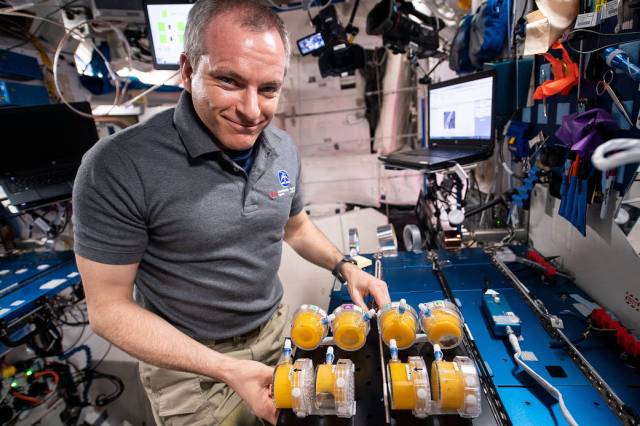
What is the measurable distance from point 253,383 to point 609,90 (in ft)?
4.96

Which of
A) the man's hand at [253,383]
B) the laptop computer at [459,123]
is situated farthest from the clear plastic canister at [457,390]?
the laptop computer at [459,123]

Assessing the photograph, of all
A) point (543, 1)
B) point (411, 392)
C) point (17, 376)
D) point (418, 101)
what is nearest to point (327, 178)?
point (418, 101)

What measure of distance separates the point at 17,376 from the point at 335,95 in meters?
4.43

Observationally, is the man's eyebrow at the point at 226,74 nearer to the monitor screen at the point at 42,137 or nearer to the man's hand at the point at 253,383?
the man's hand at the point at 253,383

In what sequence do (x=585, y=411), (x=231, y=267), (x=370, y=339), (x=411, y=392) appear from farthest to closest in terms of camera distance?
1. (x=231, y=267)
2. (x=370, y=339)
3. (x=585, y=411)
4. (x=411, y=392)

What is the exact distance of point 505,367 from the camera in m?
0.96

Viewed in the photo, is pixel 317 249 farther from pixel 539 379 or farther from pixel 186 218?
pixel 539 379

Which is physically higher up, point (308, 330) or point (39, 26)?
point (39, 26)

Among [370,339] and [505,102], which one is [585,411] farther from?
[505,102]

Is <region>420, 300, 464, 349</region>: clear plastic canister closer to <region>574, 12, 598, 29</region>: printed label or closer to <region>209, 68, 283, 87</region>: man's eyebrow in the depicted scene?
<region>209, 68, 283, 87</region>: man's eyebrow

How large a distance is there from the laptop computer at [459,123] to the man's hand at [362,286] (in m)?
0.78

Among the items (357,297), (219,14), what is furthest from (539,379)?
(219,14)

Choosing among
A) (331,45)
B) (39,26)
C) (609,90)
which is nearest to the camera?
(609,90)

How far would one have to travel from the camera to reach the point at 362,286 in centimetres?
122
